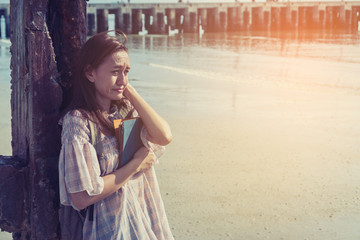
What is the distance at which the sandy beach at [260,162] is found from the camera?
12.1 feet

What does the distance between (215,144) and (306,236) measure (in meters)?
2.39

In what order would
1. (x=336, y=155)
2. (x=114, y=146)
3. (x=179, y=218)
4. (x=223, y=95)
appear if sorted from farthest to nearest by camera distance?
(x=223, y=95) → (x=336, y=155) → (x=179, y=218) → (x=114, y=146)

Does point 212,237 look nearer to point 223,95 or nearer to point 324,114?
point 324,114

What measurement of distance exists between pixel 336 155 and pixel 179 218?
8.06ft

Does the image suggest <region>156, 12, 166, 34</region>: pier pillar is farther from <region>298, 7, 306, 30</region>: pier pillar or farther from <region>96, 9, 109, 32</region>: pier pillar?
<region>298, 7, 306, 30</region>: pier pillar

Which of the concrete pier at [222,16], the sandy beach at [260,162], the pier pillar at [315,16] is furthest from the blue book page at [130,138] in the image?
the pier pillar at [315,16]

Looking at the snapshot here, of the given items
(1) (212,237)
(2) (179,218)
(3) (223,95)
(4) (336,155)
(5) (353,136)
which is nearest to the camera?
(1) (212,237)

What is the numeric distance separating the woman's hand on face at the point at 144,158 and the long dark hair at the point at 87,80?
0.17 meters

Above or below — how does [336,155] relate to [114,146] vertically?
below

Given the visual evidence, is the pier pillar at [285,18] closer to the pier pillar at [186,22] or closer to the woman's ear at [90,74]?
the pier pillar at [186,22]

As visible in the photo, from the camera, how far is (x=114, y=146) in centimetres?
205

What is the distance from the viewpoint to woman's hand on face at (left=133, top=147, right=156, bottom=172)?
2106 mm

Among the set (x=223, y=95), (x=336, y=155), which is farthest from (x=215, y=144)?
(x=223, y=95)

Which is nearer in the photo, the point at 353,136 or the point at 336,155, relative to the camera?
the point at 336,155
